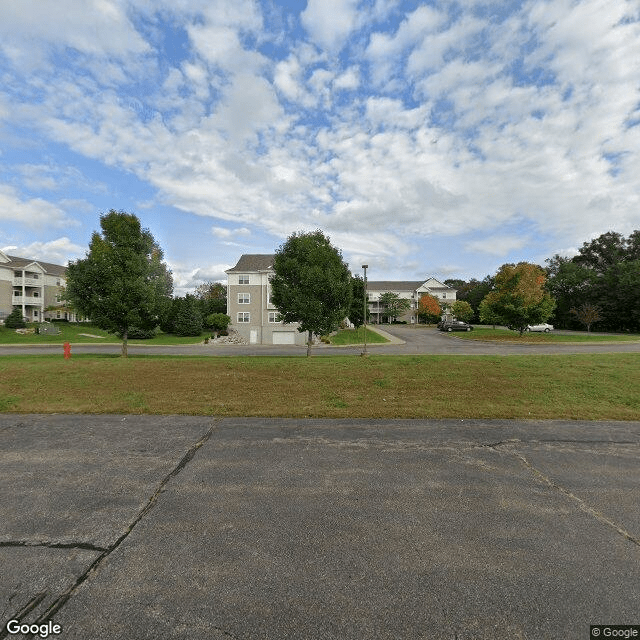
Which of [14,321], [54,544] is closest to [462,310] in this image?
[54,544]

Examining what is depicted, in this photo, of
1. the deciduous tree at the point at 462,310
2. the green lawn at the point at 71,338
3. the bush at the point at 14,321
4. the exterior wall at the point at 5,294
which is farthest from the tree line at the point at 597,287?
the exterior wall at the point at 5,294

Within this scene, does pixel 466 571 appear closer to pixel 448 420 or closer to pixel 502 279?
pixel 448 420

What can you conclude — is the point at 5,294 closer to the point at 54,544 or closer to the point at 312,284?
the point at 312,284

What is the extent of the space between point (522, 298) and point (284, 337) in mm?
26156

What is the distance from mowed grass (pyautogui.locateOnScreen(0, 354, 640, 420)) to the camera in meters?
8.44

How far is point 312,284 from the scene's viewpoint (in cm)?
1961

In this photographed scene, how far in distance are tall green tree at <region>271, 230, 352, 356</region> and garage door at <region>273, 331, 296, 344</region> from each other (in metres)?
17.7

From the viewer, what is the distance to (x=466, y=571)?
2.99 metres

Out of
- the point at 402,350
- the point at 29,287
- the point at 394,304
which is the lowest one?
the point at 402,350

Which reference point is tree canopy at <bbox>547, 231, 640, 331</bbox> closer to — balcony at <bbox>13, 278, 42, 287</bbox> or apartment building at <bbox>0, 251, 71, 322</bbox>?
apartment building at <bbox>0, 251, 71, 322</bbox>

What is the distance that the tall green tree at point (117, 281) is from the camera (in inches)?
681

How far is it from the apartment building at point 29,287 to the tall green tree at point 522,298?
61.5m

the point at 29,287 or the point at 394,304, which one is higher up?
the point at 29,287

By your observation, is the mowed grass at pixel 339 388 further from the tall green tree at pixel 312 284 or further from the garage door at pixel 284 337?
the garage door at pixel 284 337
